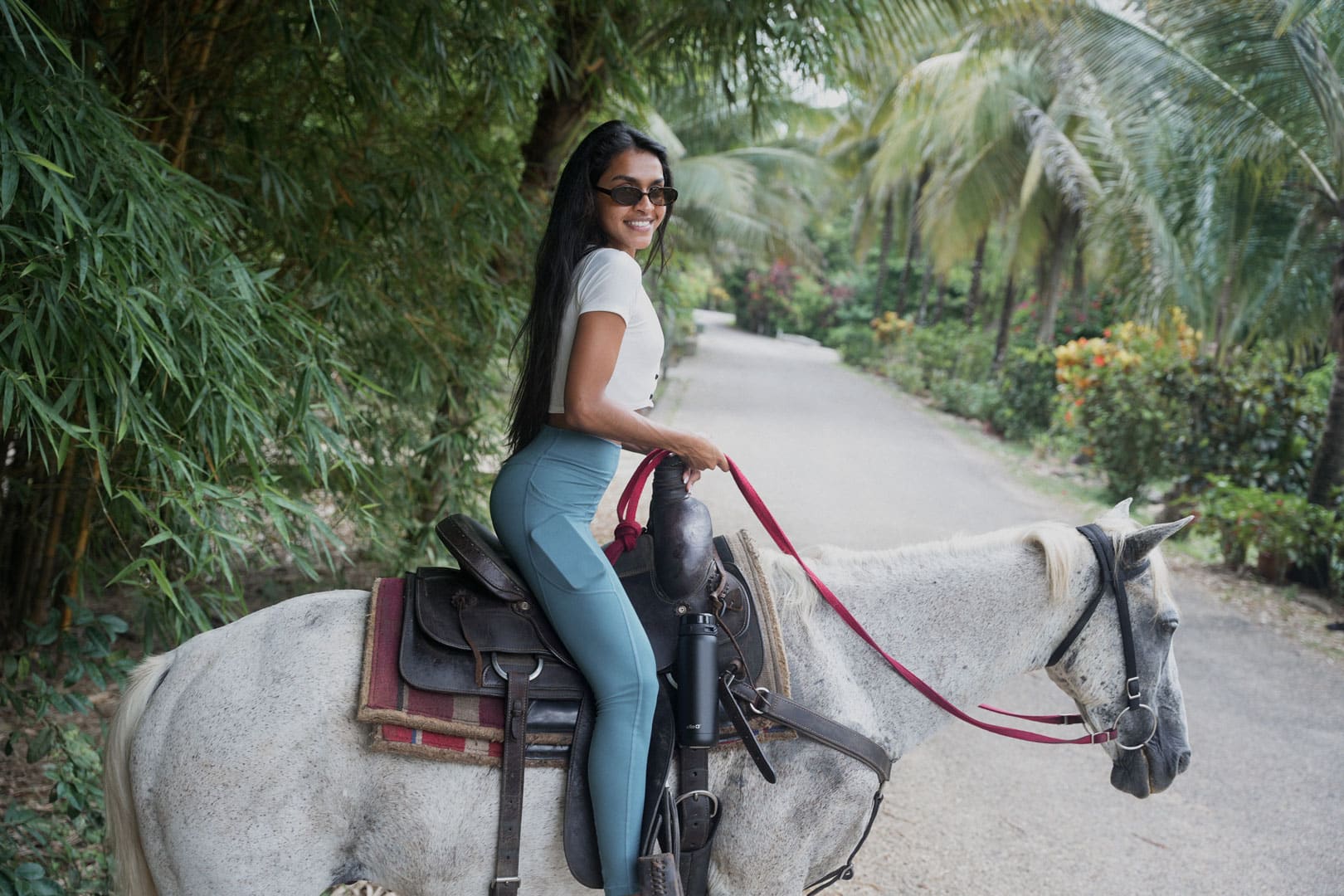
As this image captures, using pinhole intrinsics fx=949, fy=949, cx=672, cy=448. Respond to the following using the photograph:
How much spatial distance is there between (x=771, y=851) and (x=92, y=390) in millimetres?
2057

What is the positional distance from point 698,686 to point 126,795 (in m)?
1.25

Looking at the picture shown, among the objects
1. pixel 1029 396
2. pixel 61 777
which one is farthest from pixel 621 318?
pixel 1029 396

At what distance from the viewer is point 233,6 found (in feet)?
11.0

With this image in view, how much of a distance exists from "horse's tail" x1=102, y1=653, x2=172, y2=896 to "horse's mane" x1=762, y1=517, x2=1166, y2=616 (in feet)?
4.79

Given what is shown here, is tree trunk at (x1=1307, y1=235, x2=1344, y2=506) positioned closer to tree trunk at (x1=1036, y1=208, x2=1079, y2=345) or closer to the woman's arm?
the woman's arm

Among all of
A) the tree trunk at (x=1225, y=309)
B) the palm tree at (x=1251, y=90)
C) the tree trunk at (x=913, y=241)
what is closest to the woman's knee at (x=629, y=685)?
the palm tree at (x=1251, y=90)

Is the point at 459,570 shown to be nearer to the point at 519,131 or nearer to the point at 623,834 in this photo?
the point at 623,834

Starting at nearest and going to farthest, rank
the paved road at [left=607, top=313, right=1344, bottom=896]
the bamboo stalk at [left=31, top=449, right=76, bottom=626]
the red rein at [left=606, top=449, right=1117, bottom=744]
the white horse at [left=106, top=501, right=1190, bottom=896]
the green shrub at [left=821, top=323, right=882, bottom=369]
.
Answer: the white horse at [left=106, top=501, right=1190, bottom=896]
the red rein at [left=606, top=449, right=1117, bottom=744]
the bamboo stalk at [left=31, top=449, right=76, bottom=626]
the paved road at [left=607, top=313, right=1344, bottom=896]
the green shrub at [left=821, top=323, right=882, bottom=369]

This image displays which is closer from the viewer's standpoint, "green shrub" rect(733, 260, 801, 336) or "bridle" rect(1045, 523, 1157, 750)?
"bridle" rect(1045, 523, 1157, 750)

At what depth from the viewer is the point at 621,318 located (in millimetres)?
2041

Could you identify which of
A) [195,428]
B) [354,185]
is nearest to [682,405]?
[354,185]

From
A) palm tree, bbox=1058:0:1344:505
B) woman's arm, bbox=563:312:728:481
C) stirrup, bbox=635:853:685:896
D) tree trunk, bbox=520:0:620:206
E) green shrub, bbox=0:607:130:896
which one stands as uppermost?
palm tree, bbox=1058:0:1344:505

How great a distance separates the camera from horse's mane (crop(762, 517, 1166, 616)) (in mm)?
2387

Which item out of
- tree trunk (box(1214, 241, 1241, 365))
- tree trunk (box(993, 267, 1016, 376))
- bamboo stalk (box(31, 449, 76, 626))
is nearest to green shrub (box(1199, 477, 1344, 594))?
tree trunk (box(1214, 241, 1241, 365))
